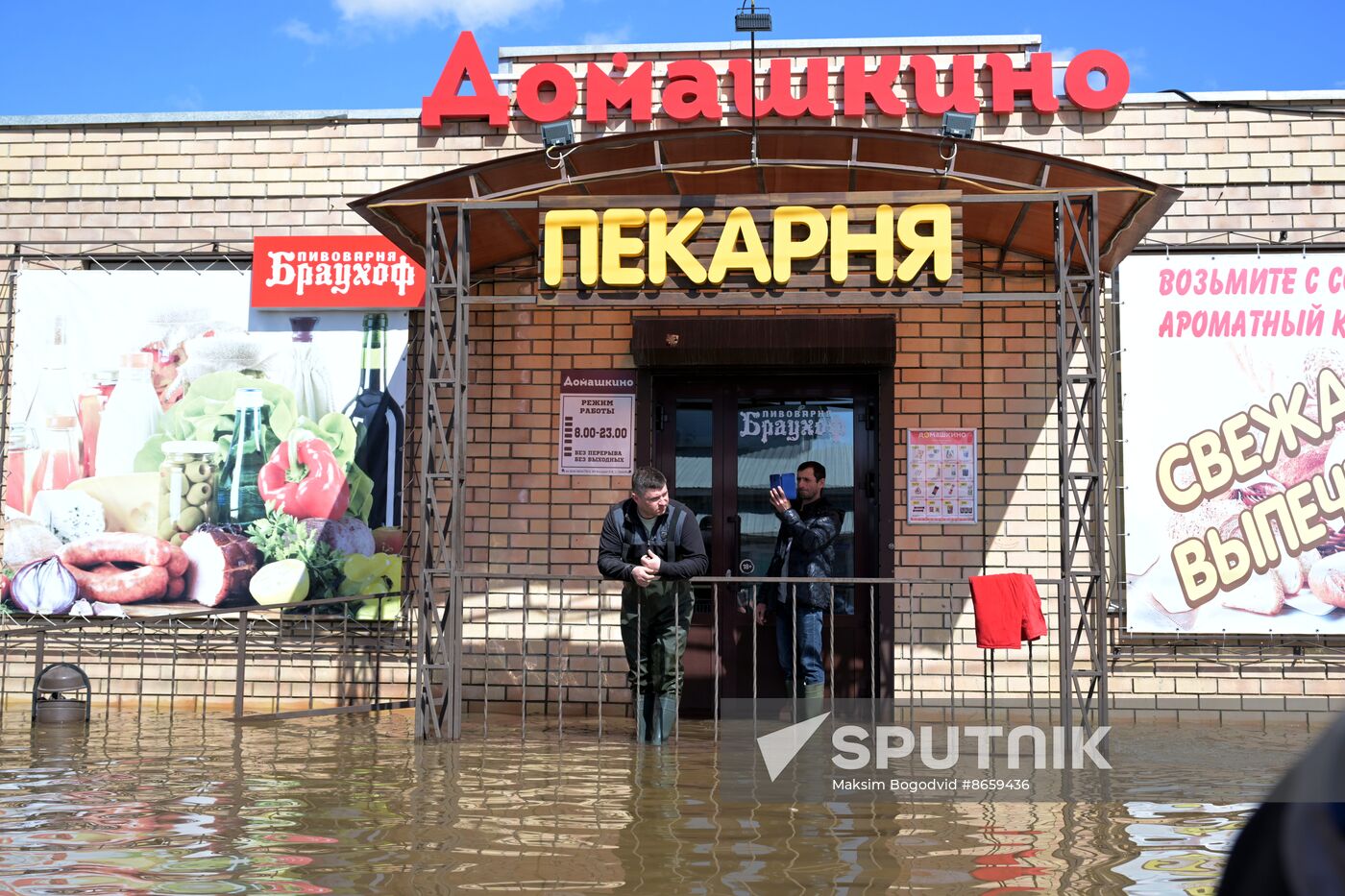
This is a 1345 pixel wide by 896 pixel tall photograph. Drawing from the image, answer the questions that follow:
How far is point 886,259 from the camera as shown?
7.25m

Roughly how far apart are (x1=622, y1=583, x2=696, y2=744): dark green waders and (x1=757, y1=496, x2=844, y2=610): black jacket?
1155mm

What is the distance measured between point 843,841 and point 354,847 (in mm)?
1705

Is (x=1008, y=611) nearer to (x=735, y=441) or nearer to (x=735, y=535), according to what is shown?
(x=735, y=535)

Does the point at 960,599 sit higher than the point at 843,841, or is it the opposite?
the point at 960,599

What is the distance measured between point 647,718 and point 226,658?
144 inches

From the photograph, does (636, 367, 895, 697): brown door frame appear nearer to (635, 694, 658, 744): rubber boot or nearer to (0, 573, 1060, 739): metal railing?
(0, 573, 1060, 739): metal railing

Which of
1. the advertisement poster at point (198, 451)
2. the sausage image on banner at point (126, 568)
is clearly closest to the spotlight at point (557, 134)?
the advertisement poster at point (198, 451)

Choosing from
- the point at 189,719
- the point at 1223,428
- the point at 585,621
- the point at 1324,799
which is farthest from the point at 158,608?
the point at 1324,799

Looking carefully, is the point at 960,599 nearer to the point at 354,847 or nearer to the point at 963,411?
the point at 963,411

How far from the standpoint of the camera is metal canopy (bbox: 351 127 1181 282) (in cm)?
749

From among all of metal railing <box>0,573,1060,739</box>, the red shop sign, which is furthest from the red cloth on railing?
the red shop sign

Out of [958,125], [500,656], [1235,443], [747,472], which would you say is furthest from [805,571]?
[1235,443]

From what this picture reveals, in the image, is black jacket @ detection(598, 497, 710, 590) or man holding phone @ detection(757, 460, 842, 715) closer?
black jacket @ detection(598, 497, 710, 590)

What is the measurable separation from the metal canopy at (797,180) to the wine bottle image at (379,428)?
975 millimetres
